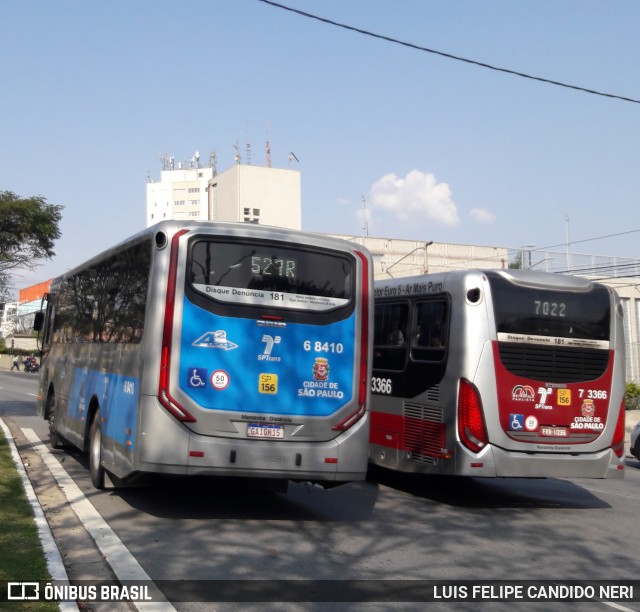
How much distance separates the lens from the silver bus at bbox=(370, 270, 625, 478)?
1066 cm

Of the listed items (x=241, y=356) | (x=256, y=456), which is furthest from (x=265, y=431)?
(x=241, y=356)

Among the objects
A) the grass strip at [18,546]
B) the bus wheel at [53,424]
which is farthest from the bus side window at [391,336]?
the bus wheel at [53,424]

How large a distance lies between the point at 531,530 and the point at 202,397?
13.3 ft

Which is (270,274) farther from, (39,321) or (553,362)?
(39,321)

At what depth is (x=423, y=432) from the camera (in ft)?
37.5

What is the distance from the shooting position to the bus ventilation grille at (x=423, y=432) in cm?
1105

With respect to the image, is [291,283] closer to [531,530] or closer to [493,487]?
[531,530]

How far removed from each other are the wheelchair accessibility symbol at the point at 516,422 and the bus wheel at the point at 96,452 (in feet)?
17.1

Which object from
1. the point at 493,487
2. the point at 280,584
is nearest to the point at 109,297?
the point at 280,584

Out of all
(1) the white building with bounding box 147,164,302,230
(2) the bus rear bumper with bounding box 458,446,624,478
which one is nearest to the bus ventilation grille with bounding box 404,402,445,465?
(2) the bus rear bumper with bounding box 458,446,624,478

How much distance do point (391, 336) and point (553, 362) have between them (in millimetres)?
2625

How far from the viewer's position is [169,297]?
889cm

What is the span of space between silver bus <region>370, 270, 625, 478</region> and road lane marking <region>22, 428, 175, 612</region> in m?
4.32

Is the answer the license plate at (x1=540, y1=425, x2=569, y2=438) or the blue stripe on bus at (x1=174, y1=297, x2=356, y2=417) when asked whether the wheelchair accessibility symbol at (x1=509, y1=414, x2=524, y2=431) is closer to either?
the license plate at (x1=540, y1=425, x2=569, y2=438)
